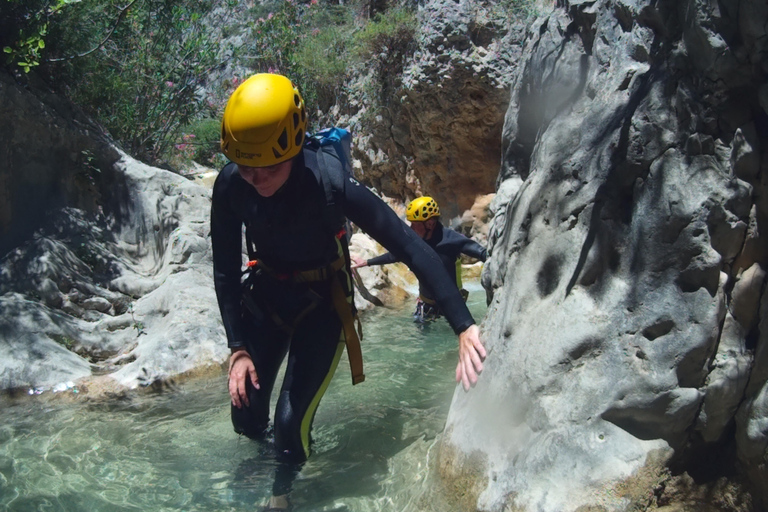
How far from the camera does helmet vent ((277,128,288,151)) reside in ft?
7.44

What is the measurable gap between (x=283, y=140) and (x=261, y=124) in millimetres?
100

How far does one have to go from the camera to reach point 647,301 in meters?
2.15

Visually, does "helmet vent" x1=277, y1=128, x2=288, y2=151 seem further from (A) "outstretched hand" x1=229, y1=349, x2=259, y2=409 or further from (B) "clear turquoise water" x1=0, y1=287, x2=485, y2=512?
(B) "clear turquoise water" x1=0, y1=287, x2=485, y2=512

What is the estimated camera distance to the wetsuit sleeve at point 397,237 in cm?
237

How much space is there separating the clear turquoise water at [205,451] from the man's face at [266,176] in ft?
4.29

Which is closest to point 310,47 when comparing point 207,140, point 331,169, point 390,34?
point 390,34

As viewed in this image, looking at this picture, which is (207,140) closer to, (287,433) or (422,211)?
(422,211)

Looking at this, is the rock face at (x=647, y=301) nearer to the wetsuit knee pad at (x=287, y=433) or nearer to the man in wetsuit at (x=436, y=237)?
the wetsuit knee pad at (x=287, y=433)

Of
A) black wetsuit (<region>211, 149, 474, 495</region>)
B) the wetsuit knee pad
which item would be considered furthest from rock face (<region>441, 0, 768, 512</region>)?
the wetsuit knee pad

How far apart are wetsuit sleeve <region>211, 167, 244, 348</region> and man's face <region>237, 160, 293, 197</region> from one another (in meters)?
0.26

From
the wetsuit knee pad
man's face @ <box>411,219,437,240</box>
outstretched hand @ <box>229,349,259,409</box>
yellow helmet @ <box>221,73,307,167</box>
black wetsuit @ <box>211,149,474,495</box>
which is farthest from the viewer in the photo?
man's face @ <box>411,219,437,240</box>

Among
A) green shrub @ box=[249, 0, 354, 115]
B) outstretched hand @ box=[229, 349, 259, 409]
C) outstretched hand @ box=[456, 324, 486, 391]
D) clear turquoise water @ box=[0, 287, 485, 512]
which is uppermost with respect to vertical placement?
green shrub @ box=[249, 0, 354, 115]

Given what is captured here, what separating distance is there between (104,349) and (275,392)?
1.61 m

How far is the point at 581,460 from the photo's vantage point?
82.8 inches
